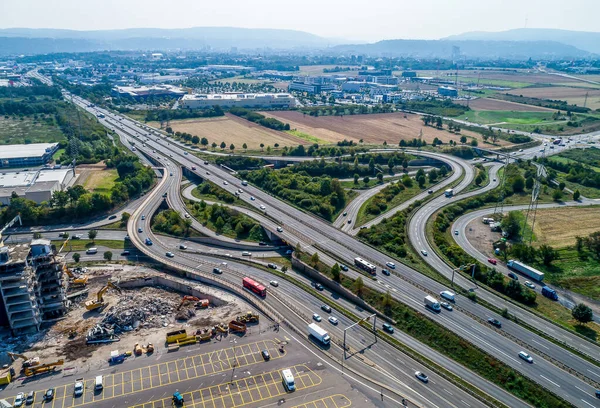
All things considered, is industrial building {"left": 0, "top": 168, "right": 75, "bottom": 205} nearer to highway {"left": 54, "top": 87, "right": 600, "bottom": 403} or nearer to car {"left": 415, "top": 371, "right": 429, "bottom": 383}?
highway {"left": 54, "top": 87, "right": 600, "bottom": 403}

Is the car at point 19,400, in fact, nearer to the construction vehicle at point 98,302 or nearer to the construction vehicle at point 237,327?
the construction vehicle at point 98,302

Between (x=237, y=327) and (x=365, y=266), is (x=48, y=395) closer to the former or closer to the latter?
(x=237, y=327)

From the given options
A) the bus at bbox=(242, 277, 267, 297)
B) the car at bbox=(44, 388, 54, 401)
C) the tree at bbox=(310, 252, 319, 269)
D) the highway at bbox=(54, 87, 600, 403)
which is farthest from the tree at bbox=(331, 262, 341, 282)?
the car at bbox=(44, 388, 54, 401)

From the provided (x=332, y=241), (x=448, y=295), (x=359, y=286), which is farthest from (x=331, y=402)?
(x=332, y=241)

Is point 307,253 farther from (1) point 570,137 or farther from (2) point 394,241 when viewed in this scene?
(1) point 570,137

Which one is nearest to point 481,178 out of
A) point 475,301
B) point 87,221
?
point 475,301

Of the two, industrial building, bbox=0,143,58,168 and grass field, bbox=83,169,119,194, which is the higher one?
industrial building, bbox=0,143,58,168
